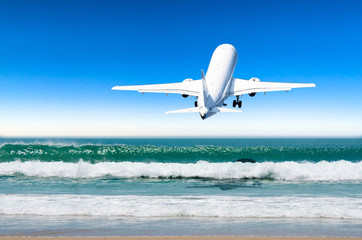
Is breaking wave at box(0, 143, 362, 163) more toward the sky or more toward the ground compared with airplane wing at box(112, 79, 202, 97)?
more toward the ground

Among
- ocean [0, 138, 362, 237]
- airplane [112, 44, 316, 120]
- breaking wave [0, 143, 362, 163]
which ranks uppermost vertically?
airplane [112, 44, 316, 120]

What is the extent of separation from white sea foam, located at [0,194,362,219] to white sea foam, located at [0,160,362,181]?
1075cm

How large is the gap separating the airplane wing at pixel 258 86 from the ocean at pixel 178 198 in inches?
277

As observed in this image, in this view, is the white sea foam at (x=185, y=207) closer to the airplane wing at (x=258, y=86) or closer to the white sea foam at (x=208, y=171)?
the white sea foam at (x=208, y=171)

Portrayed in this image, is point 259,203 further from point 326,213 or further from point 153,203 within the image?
point 153,203

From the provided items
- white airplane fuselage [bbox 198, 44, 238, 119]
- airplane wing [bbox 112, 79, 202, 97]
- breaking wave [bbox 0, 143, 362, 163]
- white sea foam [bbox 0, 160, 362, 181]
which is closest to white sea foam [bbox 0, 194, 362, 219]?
white sea foam [bbox 0, 160, 362, 181]

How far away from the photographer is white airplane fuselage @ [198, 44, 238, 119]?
28312 millimetres

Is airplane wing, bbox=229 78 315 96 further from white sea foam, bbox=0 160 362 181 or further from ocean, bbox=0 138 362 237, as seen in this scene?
ocean, bbox=0 138 362 237

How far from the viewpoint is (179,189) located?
72.7ft

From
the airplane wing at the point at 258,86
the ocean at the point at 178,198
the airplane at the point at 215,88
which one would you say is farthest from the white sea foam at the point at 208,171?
the airplane wing at the point at 258,86

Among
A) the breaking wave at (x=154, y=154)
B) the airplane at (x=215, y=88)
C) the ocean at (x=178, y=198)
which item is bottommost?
the ocean at (x=178, y=198)

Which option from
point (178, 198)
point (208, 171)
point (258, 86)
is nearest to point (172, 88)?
point (258, 86)

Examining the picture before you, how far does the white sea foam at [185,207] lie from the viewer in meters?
14.4

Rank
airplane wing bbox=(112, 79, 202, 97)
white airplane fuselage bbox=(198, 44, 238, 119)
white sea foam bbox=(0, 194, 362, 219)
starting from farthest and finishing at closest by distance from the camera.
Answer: airplane wing bbox=(112, 79, 202, 97), white airplane fuselage bbox=(198, 44, 238, 119), white sea foam bbox=(0, 194, 362, 219)
